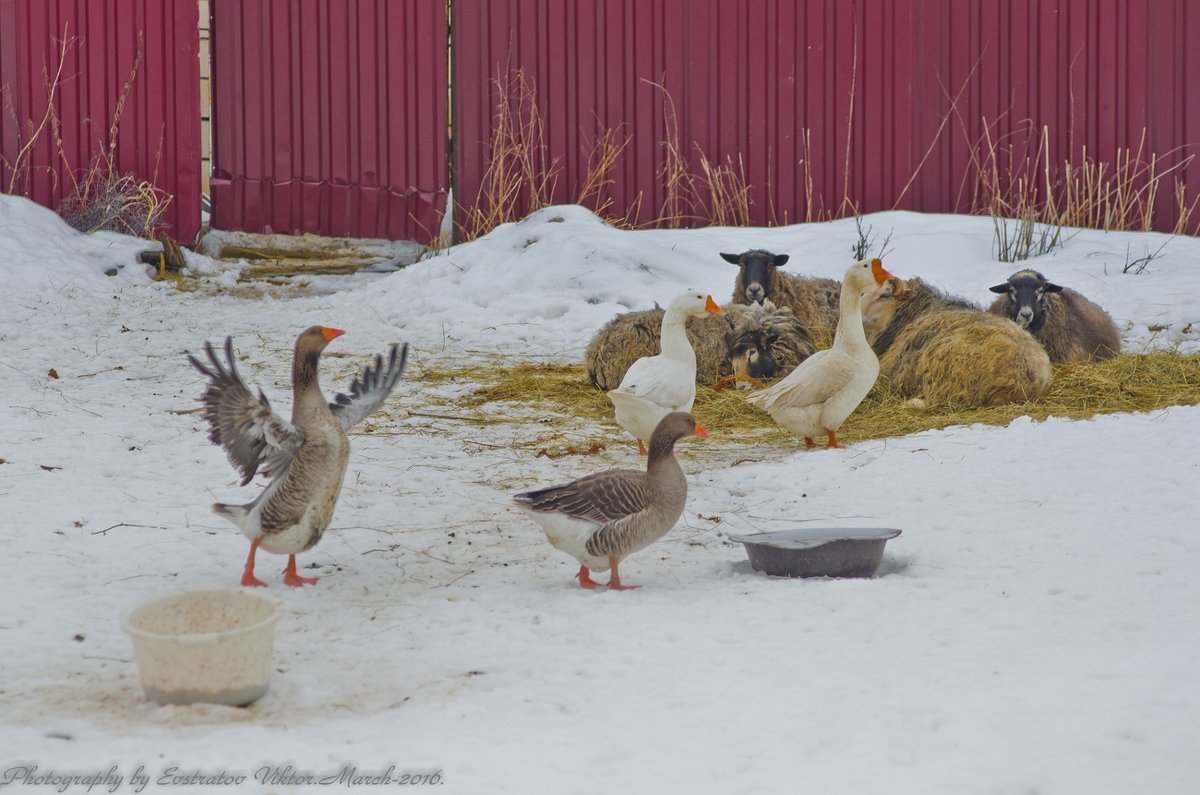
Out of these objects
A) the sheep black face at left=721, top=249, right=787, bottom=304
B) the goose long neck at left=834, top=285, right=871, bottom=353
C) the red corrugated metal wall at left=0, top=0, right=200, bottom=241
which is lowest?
the goose long neck at left=834, top=285, right=871, bottom=353

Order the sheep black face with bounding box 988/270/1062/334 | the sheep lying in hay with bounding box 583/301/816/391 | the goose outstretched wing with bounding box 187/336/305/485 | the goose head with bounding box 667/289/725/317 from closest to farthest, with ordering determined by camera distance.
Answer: the goose outstretched wing with bounding box 187/336/305/485
the goose head with bounding box 667/289/725/317
the sheep lying in hay with bounding box 583/301/816/391
the sheep black face with bounding box 988/270/1062/334

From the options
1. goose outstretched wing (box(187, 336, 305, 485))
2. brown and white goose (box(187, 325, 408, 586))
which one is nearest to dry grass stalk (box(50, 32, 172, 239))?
brown and white goose (box(187, 325, 408, 586))

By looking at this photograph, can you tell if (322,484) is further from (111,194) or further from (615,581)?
(111,194)

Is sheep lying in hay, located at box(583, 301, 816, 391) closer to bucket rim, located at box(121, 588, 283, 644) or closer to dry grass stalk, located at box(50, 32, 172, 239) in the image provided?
bucket rim, located at box(121, 588, 283, 644)

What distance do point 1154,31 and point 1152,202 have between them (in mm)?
1752

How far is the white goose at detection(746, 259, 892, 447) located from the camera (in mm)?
6949

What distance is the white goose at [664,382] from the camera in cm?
678

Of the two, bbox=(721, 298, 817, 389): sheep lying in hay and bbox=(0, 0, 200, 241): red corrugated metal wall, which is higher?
bbox=(0, 0, 200, 241): red corrugated metal wall

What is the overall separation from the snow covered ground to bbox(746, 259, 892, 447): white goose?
0.20 meters

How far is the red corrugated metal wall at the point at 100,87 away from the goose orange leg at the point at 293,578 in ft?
32.2

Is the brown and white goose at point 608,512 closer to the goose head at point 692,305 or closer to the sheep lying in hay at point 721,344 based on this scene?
the goose head at point 692,305

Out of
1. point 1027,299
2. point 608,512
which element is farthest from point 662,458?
point 1027,299

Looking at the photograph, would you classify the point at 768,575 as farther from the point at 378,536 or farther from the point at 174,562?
the point at 174,562

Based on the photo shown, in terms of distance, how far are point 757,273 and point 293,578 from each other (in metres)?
5.45
